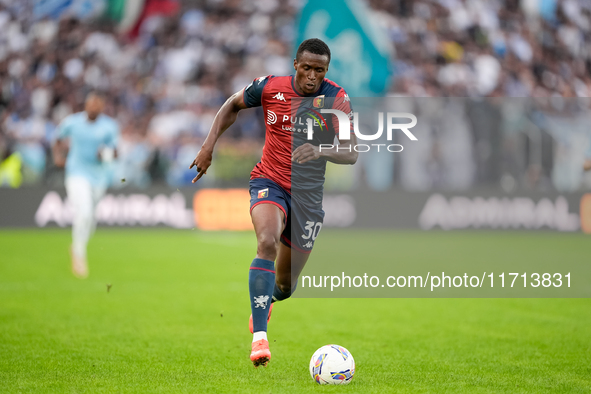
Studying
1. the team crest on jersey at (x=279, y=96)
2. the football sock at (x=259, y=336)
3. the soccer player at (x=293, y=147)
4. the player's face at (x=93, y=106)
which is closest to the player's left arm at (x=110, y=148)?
the player's face at (x=93, y=106)

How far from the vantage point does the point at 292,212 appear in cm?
575

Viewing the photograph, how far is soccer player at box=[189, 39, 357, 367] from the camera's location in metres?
5.45

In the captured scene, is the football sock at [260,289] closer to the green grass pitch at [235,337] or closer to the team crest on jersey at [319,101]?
the green grass pitch at [235,337]

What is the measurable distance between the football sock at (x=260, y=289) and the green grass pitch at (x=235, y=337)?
0.42 meters

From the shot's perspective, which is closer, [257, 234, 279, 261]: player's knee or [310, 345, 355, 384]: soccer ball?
[310, 345, 355, 384]: soccer ball

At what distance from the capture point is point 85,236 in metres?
11.3

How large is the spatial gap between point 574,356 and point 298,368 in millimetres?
2417

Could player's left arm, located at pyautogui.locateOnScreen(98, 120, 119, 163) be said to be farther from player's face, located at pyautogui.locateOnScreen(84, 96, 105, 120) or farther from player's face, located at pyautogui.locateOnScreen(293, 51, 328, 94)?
player's face, located at pyautogui.locateOnScreen(293, 51, 328, 94)

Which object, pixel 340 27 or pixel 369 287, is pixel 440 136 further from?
pixel 369 287

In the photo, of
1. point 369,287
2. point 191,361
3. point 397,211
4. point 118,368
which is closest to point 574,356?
point 191,361

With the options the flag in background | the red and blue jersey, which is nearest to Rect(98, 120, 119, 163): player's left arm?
the flag in background

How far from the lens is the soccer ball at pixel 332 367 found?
4820 millimetres

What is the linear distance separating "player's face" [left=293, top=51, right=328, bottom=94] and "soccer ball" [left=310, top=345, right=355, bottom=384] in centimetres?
204

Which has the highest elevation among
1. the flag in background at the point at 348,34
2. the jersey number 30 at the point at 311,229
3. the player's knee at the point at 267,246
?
the flag in background at the point at 348,34
